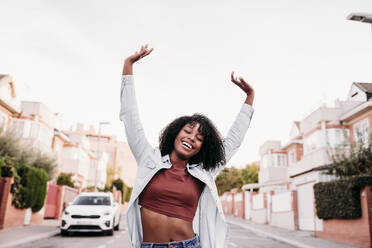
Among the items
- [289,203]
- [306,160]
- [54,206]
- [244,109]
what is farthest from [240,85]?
[306,160]

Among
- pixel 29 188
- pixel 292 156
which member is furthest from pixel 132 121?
pixel 292 156

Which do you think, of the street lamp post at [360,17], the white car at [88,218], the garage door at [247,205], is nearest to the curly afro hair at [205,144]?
the street lamp post at [360,17]

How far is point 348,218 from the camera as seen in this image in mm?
14375

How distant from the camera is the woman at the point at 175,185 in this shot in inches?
98.7

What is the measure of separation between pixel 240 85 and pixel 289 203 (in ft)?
71.7

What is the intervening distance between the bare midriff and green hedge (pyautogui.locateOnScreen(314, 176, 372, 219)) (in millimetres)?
12705

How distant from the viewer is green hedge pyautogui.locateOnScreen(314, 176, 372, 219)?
13891mm

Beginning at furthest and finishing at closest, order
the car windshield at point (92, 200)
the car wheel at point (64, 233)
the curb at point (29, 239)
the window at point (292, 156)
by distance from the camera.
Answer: the window at point (292, 156) → the car windshield at point (92, 200) → the car wheel at point (64, 233) → the curb at point (29, 239)

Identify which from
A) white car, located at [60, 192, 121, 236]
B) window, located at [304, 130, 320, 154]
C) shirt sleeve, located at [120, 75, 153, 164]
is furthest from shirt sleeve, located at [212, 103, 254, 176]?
window, located at [304, 130, 320, 154]

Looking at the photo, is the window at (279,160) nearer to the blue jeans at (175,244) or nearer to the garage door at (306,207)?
the garage door at (306,207)

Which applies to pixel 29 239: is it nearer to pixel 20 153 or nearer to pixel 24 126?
pixel 20 153

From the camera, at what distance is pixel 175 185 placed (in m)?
2.55

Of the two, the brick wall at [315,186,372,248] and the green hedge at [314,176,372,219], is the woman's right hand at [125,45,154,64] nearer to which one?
the brick wall at [315,186,372,248]

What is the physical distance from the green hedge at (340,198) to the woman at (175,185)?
12368 mm
